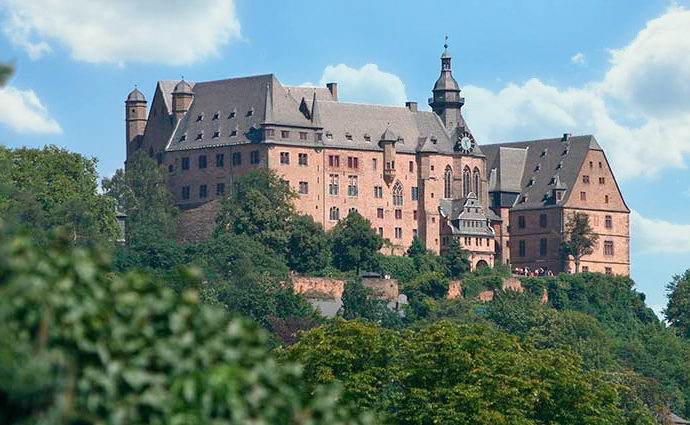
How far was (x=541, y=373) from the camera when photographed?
246 feet

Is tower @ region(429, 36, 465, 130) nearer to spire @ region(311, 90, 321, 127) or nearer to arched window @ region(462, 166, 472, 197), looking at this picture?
arched window @ region(462, 166, 472, 197)

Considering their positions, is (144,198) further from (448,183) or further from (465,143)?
(465,143)

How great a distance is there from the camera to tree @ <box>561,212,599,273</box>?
14888 centimetres

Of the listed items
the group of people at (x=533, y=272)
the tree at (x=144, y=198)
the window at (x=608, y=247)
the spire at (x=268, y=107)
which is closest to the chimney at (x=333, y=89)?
the spire at (x=268, y=107)

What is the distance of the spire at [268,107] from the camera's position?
14025 centimetres

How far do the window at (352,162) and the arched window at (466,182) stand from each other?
10.2 m

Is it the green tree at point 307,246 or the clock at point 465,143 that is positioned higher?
the clock at point 465,143

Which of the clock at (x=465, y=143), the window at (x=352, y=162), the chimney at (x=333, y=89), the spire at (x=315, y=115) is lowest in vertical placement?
the window at (x=352, y=162)

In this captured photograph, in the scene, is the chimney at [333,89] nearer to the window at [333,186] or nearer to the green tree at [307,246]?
the window at [333,186]

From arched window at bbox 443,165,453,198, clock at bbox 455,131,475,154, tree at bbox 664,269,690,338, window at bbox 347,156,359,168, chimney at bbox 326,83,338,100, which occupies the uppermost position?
chimney at bbox 326,83,338,100

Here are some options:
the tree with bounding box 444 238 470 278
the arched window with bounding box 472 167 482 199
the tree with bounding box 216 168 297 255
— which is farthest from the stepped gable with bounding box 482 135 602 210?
the tree with bounding box 216 168 297 255

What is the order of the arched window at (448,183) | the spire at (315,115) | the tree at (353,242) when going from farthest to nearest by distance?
the arched window at (448,183), the spire at (315,115), the tree at (353,242)

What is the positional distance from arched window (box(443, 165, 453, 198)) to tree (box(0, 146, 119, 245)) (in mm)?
27707

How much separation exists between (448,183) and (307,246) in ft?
61.2
